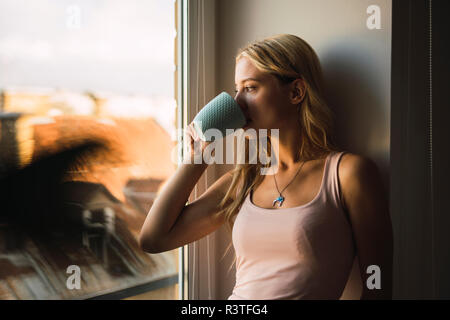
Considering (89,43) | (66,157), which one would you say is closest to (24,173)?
(66,157)

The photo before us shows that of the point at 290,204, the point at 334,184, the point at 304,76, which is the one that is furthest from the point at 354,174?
the point at 304,76

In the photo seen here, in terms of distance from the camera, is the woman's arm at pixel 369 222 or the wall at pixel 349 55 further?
the wall at pixel 349 55

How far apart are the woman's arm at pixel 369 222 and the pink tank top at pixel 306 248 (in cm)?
3

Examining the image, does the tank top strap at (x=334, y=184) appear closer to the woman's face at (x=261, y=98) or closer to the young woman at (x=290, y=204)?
the young woman at (x=290, y=204)

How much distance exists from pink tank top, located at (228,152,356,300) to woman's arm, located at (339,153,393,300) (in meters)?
0.03

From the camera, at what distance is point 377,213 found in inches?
39.9

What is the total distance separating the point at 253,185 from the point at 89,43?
2.05 feet

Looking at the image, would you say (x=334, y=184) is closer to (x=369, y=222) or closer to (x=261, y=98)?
(x=369, y=222)

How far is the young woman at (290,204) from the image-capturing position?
1.03m

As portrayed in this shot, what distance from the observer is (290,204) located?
1.12 meters

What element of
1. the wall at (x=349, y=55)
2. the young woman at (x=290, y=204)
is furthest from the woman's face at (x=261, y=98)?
the wall at (x=349, y=55)

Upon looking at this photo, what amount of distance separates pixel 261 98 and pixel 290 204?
11.9 inches

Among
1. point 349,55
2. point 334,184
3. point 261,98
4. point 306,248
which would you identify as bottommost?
point 306,248
